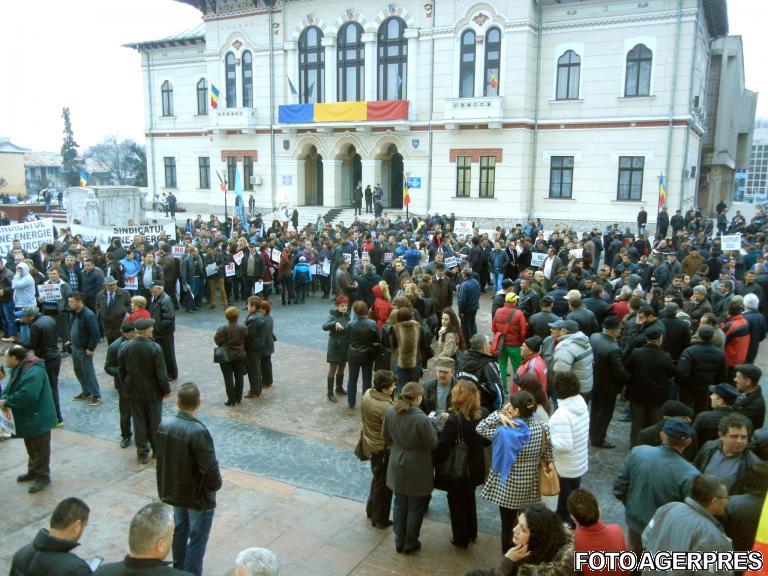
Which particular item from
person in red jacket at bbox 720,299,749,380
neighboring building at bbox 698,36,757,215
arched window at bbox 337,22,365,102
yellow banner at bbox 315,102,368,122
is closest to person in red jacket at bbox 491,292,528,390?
person in red jacket at bbox 720,299,749,380

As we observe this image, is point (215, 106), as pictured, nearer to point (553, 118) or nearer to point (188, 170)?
point (188, 170)

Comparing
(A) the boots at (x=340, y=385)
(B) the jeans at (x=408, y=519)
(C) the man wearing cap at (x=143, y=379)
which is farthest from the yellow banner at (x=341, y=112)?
(B) the jeans at (x=408, y=519)

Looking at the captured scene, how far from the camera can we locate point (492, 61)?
27750 mm

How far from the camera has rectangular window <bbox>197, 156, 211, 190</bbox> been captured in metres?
37.1

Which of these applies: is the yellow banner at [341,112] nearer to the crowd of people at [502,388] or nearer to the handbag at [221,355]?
the crowd of people at [502,388]

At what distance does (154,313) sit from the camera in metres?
10.1

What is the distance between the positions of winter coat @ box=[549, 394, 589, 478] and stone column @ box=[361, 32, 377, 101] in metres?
27.0

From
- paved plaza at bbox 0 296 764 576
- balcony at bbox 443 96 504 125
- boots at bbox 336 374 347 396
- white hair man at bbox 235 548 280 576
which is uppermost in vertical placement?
balcony at bbox 443 96 504 125

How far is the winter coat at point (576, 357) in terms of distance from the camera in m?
7.22

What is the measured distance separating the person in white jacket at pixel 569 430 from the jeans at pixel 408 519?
4.22 feet

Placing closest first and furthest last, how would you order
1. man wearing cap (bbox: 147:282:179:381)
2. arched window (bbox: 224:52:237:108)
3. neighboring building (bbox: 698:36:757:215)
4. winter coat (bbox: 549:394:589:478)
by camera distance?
winter coat (bbox: 549:394:589:478)
man wearing cap (bbox: 147:282:179:381)
arched window (bbox: 224:52:237:108)
neighboring building (bbox: 698:36:757:215)

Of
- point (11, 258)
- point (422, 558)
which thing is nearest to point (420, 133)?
point (11, 258)

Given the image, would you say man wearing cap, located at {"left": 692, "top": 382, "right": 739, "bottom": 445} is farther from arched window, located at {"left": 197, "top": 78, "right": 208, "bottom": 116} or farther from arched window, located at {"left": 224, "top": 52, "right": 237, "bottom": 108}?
arched window, located at {"left": 197, "top": 78, "right": 208, "bottom": 116}

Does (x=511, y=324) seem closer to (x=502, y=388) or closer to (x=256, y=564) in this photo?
(x=502, y=388)
